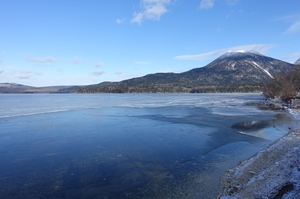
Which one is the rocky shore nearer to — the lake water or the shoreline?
the shoreline

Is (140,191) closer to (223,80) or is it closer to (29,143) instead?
(29,143)

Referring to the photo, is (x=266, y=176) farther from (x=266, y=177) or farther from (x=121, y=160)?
(x=121, y=160)

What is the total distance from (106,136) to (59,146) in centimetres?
340

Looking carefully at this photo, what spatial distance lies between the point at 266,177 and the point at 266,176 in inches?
3.8

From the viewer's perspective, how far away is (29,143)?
44.6 feet

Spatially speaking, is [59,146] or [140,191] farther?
[59,146]

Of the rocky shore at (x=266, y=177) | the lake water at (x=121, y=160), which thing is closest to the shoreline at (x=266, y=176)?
the rocky shore at (x=266, y=177)

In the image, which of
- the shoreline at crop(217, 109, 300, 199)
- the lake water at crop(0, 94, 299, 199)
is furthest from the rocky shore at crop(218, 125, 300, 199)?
the lake water at crop(0, 94, 299, 199)

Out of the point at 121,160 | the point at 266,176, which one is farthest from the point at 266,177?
the point at 121,160

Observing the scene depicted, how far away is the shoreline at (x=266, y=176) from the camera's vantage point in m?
6.59

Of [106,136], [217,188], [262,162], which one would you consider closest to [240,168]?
[262,162]

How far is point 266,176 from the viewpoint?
314 inches

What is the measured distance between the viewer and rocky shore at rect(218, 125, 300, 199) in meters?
6.57

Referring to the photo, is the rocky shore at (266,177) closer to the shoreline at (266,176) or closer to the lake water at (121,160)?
the shoreline at (266,176)
